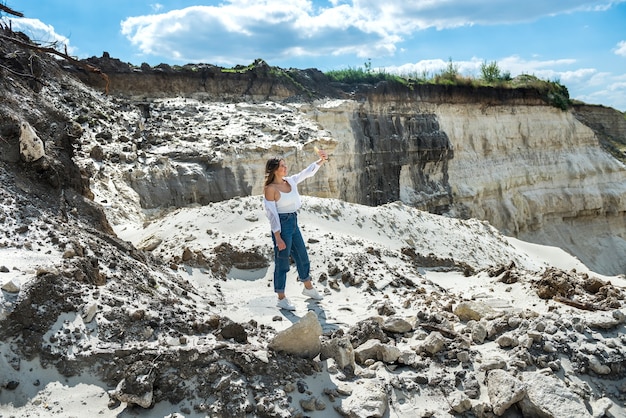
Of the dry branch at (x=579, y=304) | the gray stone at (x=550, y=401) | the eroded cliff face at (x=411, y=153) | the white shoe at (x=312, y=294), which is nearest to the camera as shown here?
the gray stone at (x=550, y=401)

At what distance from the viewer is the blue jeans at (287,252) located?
5223 millimetres

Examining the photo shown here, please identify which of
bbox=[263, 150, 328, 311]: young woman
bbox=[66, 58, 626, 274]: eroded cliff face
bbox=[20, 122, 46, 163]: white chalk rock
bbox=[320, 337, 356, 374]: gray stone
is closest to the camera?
bbox=[320, 337, 356, 374]: gray stone

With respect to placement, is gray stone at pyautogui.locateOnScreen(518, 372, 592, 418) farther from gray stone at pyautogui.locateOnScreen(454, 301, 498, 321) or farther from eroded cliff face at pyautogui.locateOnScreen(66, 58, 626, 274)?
eroded cliff face at pyautogui.locateOnScreen(66, 58, 626, 274)

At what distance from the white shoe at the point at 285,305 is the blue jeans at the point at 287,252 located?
3.7 inches

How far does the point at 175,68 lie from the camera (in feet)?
56.6

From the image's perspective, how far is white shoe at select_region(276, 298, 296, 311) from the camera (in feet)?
16.8

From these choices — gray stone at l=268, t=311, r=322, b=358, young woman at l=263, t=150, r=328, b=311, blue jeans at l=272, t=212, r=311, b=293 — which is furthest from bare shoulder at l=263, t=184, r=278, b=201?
gray stone at l=268, t=311, r=322, b=358

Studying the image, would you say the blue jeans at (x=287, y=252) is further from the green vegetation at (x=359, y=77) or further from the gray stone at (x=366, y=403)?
the green vegetation at (x=359, y=77)

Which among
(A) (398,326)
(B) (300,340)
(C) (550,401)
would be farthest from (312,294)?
(C) (550,401)

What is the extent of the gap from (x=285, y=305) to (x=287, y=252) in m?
0.51

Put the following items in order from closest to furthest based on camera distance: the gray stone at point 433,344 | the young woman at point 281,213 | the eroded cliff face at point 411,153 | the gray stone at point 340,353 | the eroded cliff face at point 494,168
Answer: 1. the gray stone at point 340,353
2. the gray stone at point 433,344
3. the young woman at point 281,213
4. the eroded cliff face at point 411,153
5. the eroded cliff face at point 494,168

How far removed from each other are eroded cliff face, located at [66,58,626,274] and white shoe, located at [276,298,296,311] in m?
7.64

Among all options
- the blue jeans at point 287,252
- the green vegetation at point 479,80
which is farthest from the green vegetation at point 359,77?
the blue jeans at point 287,252

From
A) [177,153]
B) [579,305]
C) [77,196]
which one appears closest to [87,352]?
[77,196]
